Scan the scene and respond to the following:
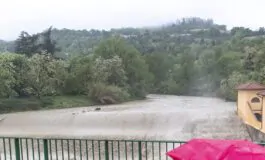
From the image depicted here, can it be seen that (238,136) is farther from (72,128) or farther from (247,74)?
(247,74)

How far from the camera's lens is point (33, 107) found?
1430 inches

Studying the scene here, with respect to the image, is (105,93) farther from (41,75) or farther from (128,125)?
(128,125)

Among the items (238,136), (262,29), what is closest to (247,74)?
(238,136)

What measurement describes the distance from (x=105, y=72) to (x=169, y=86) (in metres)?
19.0

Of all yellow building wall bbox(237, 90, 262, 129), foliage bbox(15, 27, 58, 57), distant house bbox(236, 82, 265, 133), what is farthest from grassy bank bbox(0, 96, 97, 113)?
distant house bbox(236, 82, 265, 133)

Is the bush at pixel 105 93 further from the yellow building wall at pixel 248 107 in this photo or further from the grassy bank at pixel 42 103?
the yellow building wall at pixel 248 107

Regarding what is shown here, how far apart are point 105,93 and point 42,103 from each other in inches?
285

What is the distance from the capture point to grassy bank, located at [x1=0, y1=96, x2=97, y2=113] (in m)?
34.8

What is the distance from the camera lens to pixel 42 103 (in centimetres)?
3706

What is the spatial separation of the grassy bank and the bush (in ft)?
2.84

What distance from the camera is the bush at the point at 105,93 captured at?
133 ft

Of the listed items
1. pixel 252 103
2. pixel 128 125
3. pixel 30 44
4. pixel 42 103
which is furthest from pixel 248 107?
pixel 30 44

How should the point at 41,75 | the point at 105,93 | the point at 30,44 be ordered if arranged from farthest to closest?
the point at 30,44
the point at 105,93
the point at 41,75

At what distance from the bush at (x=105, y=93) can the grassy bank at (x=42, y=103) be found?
0.87m
